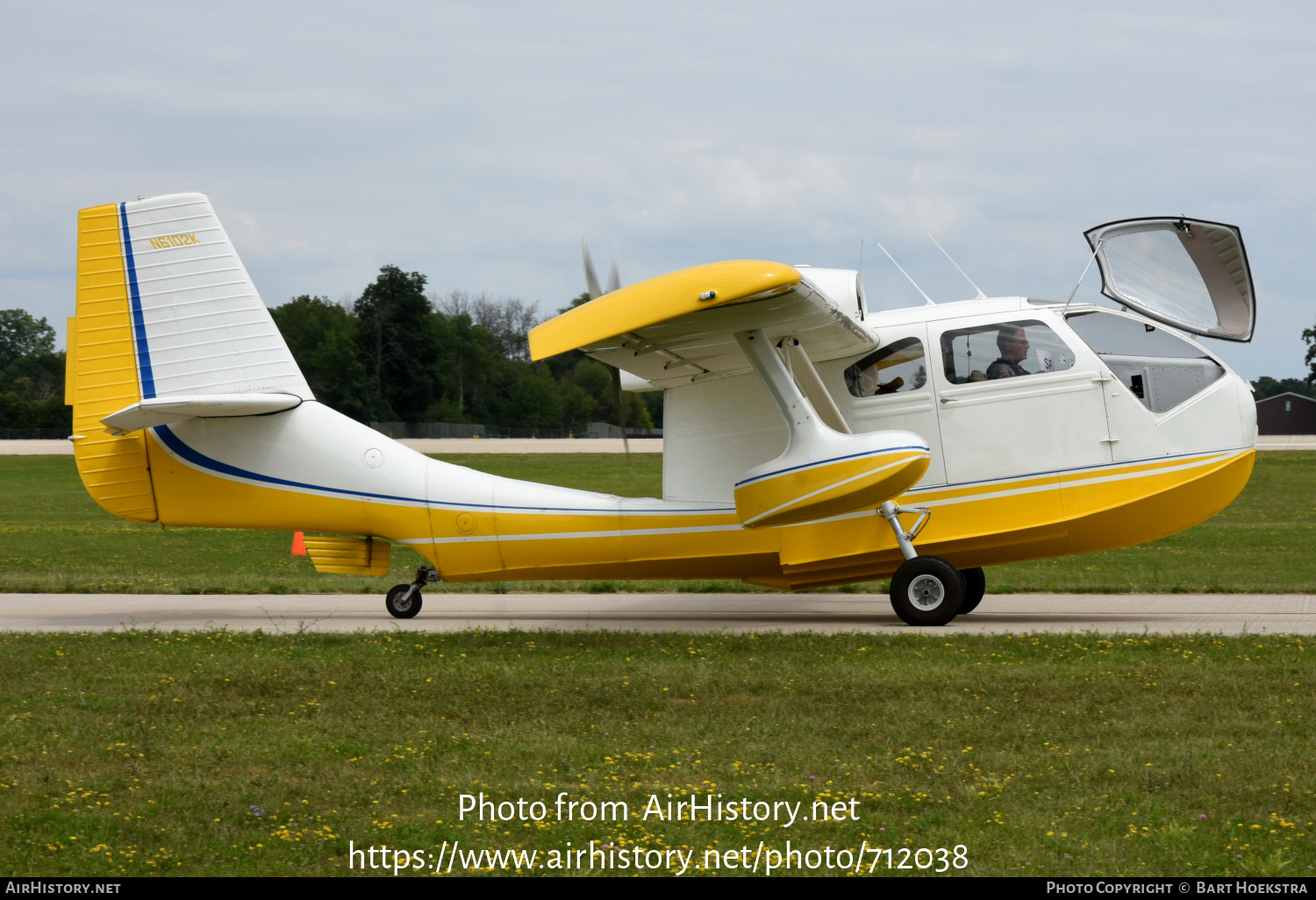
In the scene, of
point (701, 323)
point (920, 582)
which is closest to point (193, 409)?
point (701, 323)

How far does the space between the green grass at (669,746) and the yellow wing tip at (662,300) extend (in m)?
2.66

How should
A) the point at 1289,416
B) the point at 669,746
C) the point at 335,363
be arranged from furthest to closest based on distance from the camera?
the point at 1289,416 < the point at 335,363 < the point at 669,746

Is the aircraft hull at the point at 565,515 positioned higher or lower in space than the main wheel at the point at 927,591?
higher

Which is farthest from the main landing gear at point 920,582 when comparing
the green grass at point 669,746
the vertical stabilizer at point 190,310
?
the vertical stabilizer at point 190,310

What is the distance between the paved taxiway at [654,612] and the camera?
11875 millimetres

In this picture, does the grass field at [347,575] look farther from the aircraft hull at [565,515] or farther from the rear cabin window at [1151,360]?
the rear cabin window at [1151,360]

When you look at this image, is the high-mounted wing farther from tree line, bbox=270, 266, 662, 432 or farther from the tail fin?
tree line, bbox=270, 266, 662, 432

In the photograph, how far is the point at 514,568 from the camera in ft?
40.4

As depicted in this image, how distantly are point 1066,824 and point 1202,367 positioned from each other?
7.38 meters

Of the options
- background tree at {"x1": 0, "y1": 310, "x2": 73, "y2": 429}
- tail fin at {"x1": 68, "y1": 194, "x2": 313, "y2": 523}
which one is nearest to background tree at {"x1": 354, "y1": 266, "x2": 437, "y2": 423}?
background tree at {"x1": 0, "y1": 310, "x2": 73, "y2": 429}

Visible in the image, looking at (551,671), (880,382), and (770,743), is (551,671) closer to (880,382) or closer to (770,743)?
(770,743)

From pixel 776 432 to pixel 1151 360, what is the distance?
12.3 ft

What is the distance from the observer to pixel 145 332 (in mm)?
12398

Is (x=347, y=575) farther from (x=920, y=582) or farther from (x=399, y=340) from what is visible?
(x=399, y=340)
